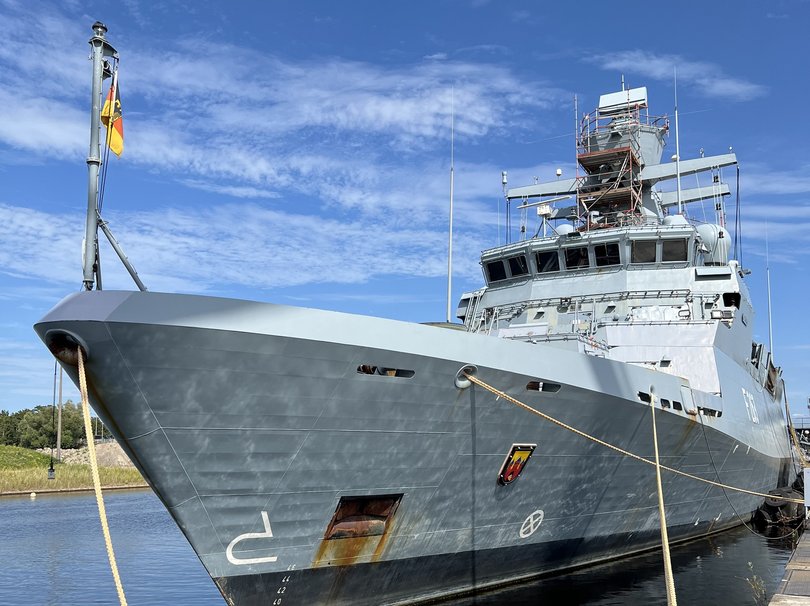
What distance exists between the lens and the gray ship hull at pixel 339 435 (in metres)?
8.59

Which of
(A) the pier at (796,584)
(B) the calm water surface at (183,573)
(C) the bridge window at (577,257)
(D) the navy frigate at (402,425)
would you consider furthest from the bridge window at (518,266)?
(A) the pier at (796,584)

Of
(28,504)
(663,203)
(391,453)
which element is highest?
(663,203)

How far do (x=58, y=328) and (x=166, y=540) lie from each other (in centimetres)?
1480

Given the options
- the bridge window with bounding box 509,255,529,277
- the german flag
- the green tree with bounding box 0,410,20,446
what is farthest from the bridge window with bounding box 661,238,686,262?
the green tree with bounding box 0,410,20,446

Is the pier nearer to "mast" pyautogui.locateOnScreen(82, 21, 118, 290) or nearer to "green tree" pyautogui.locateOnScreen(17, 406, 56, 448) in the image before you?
"mast" pyautogui.locateOnScreen(82, 21, 118, 290)

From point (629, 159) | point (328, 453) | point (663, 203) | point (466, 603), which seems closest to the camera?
point (328, 453)

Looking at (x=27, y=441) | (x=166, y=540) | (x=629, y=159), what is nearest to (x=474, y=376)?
(x=629, y=159)

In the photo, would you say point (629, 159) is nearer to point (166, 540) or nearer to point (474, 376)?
point (474, 376)

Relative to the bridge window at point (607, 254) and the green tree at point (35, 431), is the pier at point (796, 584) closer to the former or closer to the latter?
the bridge window at point (607, 254)

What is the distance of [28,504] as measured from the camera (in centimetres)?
3062

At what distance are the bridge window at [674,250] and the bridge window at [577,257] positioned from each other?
1770 millimetres

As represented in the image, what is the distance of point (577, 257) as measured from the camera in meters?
17.7

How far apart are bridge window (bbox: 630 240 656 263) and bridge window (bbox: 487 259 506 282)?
10.4 ft

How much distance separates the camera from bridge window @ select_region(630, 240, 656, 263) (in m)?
17.2
